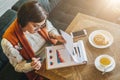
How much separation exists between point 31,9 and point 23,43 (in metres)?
0.33

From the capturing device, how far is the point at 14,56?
166cm

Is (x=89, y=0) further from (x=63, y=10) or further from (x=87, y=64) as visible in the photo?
(x=87, y=64)

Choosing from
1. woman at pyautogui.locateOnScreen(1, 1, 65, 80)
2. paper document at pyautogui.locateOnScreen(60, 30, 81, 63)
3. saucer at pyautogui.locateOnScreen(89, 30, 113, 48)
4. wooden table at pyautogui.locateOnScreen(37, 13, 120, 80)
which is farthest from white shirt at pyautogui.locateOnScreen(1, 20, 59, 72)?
saucer at pyautogui.locateOnScreen(89, 30, 113, 48)

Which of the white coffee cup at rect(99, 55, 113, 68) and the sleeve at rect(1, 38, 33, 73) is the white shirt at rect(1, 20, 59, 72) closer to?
the sleeve at rect(1, 38, 33, 73)

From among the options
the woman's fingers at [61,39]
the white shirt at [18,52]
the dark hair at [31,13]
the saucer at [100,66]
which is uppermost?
the dark hair at [31,13]

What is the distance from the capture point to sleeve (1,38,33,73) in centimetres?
163

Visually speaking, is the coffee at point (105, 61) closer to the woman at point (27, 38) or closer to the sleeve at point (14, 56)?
the woman at point (27, 38)

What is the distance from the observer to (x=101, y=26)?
72.8 inches

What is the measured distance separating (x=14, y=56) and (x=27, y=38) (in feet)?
0.66

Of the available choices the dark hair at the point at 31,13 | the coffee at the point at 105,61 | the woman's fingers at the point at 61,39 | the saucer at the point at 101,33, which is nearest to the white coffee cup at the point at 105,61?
the coffee at the point at 105,61

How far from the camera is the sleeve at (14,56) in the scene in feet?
5.35

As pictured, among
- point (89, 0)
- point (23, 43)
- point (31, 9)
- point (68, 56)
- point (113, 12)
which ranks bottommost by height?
point (113, 12)

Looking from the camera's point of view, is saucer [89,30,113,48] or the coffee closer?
the coffee

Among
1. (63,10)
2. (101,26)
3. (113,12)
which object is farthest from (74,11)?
(101,26)
